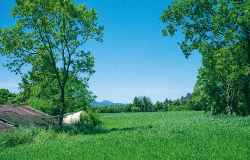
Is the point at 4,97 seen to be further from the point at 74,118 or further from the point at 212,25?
the point at 212,25

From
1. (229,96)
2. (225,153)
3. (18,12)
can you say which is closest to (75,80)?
(18,12)

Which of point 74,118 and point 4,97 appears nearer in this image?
point 74,118

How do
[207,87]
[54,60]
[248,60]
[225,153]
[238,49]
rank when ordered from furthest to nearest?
[207,87] < [54,60] < [248,60] < [238,49] < [225,153]

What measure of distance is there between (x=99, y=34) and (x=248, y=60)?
48.9 ft

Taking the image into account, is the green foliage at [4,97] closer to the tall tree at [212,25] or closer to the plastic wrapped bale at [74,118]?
the plastic wrapped bale at [74,118]

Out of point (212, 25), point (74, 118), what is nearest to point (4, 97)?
point (74, 118)

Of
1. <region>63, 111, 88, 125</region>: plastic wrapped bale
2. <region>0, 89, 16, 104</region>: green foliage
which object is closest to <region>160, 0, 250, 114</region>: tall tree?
<region>63, 111, 88, 125</region>: plastic wrapped bale

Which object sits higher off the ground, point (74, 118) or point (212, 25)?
point (212, 25)

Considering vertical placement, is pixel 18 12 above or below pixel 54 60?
above

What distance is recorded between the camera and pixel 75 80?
18.6 m

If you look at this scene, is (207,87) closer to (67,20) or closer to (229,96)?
(229,96)

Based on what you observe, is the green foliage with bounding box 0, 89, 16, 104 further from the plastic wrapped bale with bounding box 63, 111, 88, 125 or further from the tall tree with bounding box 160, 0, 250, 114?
the tall tree with bounding box 160, 0, 250, 114

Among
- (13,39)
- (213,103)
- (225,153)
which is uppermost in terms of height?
(13,39)

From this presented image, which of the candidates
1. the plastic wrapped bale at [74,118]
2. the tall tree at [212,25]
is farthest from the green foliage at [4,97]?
the tall tree at [212,25]
